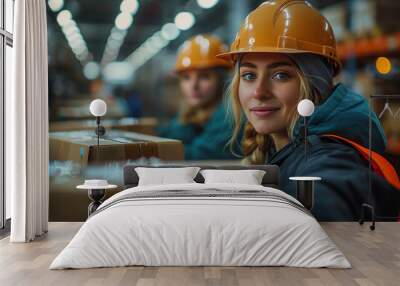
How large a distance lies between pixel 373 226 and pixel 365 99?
157 centimetres

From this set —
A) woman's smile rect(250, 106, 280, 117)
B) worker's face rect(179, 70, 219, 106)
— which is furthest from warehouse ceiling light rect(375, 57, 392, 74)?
worker's face rect(179, 70, 219, 106)

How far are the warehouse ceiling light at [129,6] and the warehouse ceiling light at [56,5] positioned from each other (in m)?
0.74

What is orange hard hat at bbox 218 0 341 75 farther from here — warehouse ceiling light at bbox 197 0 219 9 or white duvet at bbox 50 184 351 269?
white duvet at bbox 50 184 351 269

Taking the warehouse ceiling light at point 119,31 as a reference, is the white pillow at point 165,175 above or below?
below

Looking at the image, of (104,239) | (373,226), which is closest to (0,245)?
(104,239)

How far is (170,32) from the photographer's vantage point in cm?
744

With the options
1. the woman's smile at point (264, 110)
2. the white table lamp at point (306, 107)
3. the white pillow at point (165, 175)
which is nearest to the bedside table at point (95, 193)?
the white pillow at point (165, 175)

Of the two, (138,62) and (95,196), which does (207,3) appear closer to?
(138,62)

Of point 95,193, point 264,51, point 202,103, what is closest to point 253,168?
point 202,103

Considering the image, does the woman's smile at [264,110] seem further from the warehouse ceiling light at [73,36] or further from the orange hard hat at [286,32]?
the warehouse ceiling light at [73,36]

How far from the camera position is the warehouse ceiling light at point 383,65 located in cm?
739

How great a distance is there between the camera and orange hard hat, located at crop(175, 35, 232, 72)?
7434mm

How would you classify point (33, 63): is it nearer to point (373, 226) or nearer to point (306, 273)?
point (306, 273)

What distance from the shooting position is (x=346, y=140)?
7.23 m
